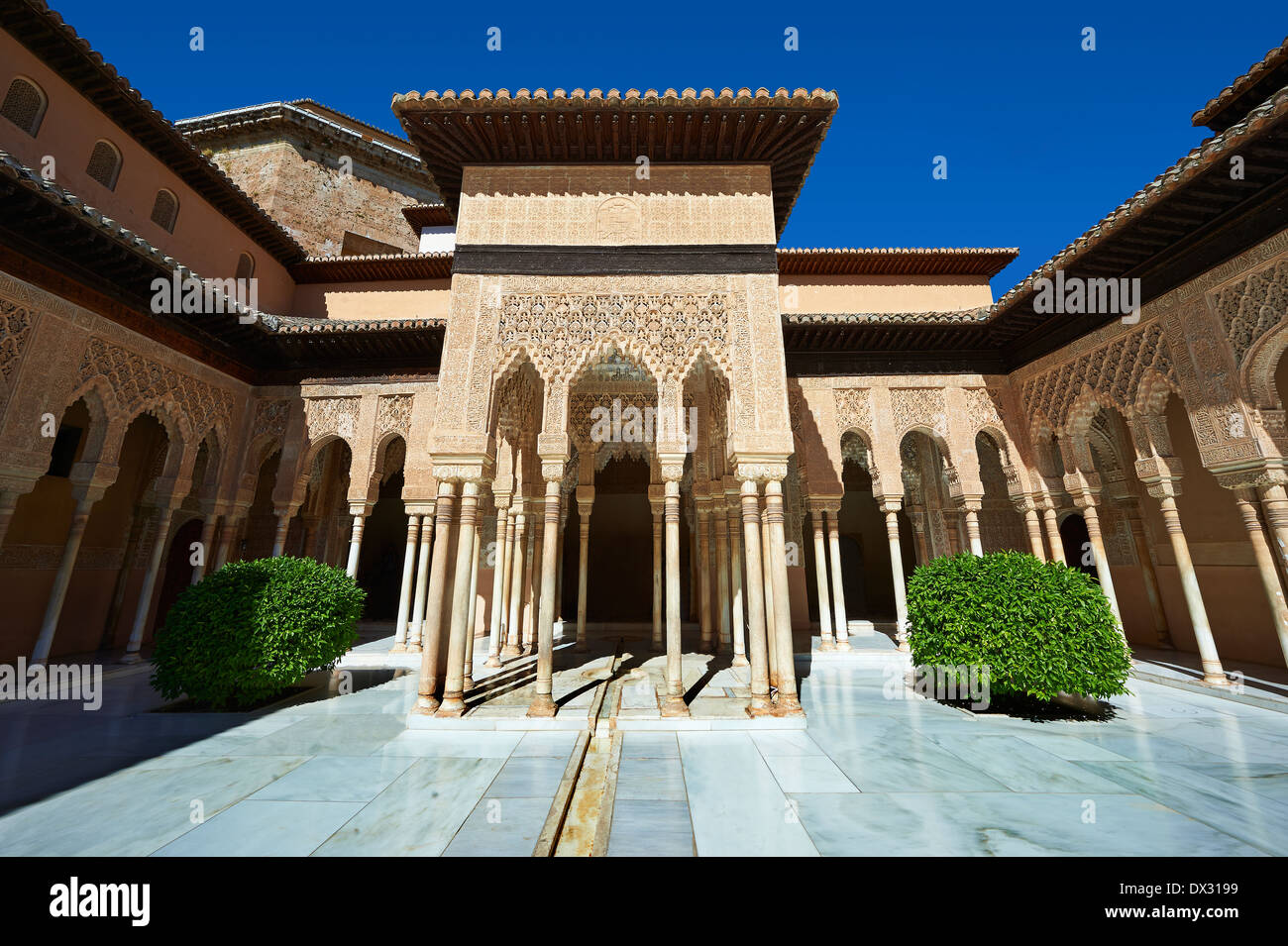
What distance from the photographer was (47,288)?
22.3ft

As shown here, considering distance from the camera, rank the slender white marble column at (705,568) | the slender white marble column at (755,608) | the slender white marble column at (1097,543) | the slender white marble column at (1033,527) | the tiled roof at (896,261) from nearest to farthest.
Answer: the slender white marble column at (755,608) → the slender white marble column at (1097,543) → the slender white marble column at (1033,527) → the slender white marble column at (705,568) → the tiled roof at (896,261)

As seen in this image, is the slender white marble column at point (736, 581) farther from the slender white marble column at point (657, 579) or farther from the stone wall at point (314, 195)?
the stone wall at point (314, 195)

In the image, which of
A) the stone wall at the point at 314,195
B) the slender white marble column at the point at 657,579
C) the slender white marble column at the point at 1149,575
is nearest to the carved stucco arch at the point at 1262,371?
the slender white marble column at the point at 1149,575

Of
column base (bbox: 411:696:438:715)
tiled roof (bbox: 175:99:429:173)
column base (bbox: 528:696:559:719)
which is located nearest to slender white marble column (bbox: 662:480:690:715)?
column base (bbox: 528:696:559:719)

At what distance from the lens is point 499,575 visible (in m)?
8.26

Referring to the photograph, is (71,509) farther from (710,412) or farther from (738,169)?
(738,169)

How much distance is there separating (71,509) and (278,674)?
738cm

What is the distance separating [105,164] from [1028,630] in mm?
15228

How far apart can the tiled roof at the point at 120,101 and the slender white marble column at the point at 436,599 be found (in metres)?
8.82

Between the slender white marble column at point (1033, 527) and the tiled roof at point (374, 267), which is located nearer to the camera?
the slender white marble column at point (1033, 527)

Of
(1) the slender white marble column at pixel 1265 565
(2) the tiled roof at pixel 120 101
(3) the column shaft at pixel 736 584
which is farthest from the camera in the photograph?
Result: (3) the column shaft at pixel 736 584

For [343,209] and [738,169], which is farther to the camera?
[343,209]

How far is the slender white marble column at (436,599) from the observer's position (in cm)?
526

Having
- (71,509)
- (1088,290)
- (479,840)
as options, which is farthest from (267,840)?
(1088,290)
